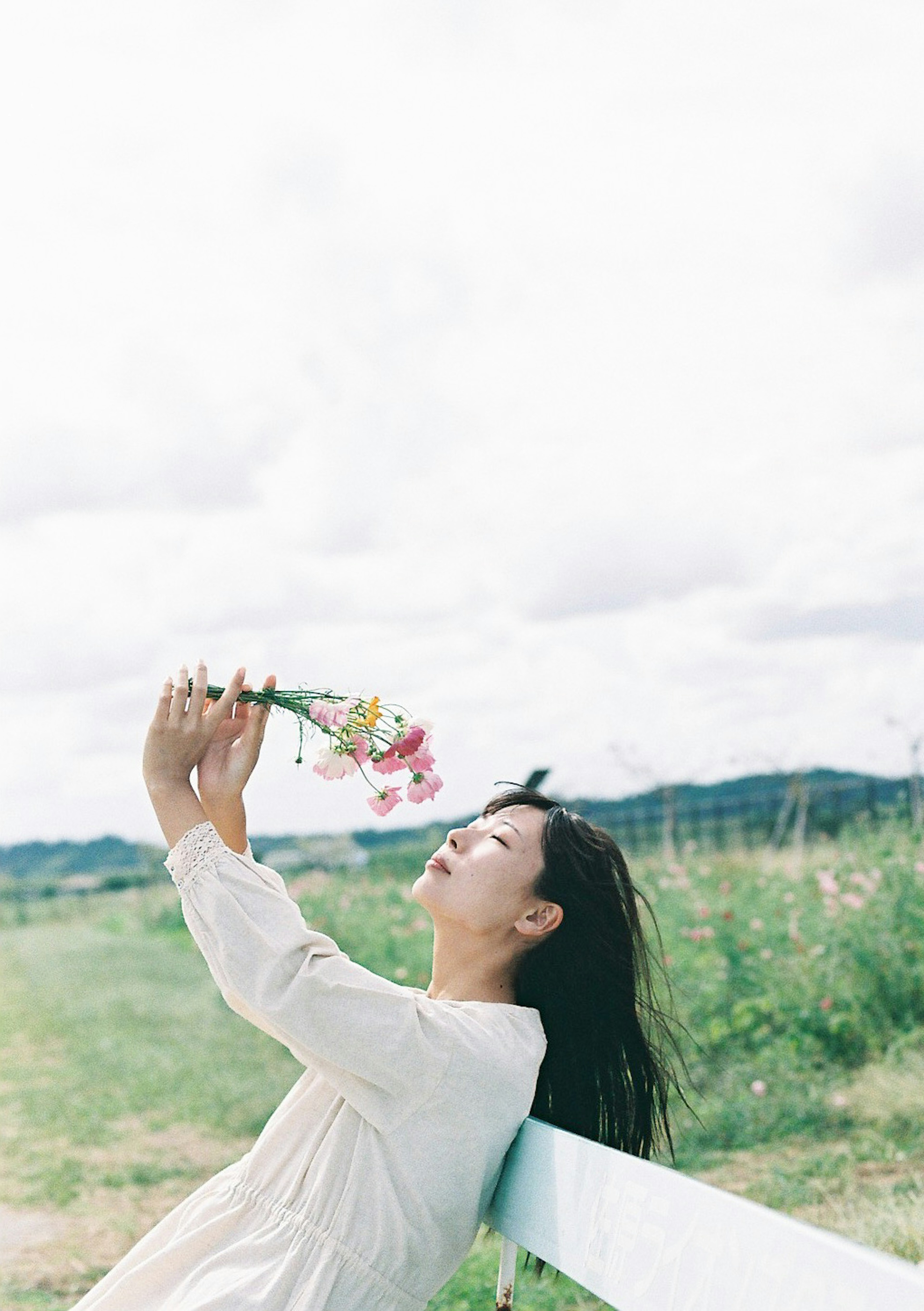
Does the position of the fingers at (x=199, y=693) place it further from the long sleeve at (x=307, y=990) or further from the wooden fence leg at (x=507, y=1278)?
the wooden fence leg at (x=507, y=1278)

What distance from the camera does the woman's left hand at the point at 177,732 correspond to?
6.62ft

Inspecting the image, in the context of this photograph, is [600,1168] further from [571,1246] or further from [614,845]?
[614,845]

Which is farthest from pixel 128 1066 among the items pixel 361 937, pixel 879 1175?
pixel 879 1175

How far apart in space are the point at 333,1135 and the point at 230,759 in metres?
0.55

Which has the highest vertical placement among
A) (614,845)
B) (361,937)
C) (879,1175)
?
(614,845)

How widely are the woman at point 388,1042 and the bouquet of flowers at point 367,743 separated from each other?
86 millimetres

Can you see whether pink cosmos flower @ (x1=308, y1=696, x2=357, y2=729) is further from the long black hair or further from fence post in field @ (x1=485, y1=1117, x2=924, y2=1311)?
fence post in field @ (x1=485, y1=1117, x2=924, y2=1311)

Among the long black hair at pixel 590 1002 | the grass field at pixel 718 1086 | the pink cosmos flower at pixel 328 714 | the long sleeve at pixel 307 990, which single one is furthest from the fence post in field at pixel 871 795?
the long sleeve at pixel 307 990

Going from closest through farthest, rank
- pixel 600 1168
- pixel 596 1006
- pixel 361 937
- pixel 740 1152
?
1. pixel 600 1168
2. pixel 596 1006
3. pixel 740 1152
4. pixel 361 937

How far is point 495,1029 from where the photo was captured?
207cm

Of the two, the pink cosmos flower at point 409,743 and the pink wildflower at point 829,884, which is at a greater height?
the pink cosmos flower at point 409,743

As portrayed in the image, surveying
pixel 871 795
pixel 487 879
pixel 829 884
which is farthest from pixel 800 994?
pixel 871 795

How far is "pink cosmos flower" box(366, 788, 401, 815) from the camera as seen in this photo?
7.32 feet

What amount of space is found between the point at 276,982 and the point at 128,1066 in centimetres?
756
